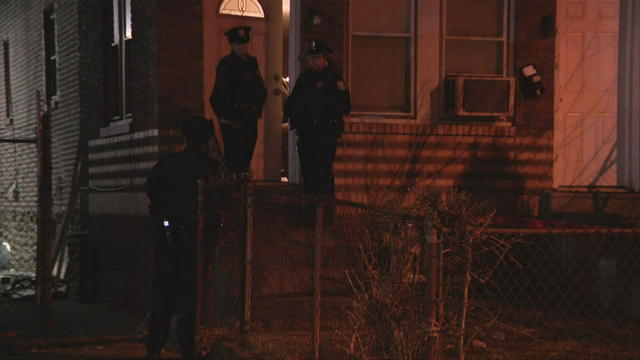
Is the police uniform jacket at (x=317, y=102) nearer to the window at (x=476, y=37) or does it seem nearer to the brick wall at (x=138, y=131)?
the brick wall at (x=138, y=131)

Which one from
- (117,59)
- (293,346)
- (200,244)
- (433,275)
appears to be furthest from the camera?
(117,59)

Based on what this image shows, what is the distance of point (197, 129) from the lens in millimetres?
7348

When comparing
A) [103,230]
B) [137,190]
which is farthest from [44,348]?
[103,230]

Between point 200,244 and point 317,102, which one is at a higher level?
point 317,102

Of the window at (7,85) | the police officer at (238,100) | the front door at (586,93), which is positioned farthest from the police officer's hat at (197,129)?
the window at (7,85)

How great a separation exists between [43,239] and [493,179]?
5.69 metres

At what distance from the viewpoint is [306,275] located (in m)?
9.82

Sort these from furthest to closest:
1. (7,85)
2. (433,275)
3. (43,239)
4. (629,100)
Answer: (7,85) → (629,100) → (43,239) → (433,275)

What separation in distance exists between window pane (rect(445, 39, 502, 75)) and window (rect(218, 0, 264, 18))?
103 inches

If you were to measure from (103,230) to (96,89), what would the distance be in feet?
7.09

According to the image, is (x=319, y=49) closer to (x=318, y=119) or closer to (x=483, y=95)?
(x=318, y=119)

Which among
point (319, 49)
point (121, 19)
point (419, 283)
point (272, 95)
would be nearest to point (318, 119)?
Answer: point (319, 49)

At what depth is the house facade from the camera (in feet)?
37.8

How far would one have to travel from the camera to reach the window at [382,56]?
11.7 m
